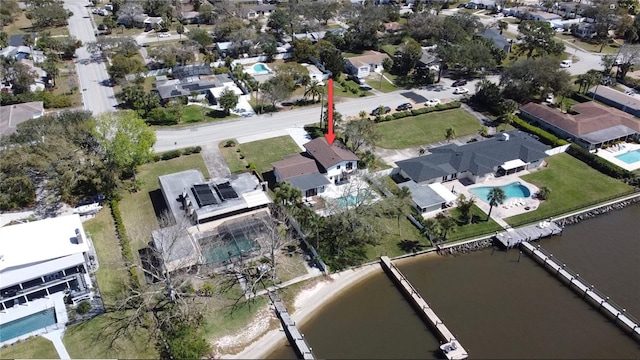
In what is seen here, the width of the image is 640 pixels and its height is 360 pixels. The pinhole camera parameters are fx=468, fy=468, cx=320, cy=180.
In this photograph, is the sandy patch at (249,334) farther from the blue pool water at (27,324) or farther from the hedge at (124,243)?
the blue pool water at (27,324)

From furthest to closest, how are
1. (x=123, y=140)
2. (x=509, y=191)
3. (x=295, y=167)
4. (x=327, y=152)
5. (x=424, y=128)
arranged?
(x=424, y=128)
(x=327, y=152)
(x=509, y=191)
(x=295, y=167)
(x=123, y=140)

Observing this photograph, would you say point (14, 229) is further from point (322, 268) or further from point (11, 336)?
point (322, 268)

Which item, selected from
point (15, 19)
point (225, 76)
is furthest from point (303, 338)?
point (15, 19)

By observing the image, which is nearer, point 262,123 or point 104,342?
point 104,342

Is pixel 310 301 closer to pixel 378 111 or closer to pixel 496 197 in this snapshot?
pixel 496 197

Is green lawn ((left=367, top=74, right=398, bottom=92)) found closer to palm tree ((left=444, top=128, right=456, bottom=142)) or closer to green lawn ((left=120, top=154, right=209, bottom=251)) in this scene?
palm tree ((left=444, top=128, right=456, bottom=142))

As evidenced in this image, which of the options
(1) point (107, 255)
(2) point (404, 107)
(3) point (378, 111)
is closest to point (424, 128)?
(2) point (404, 107)
